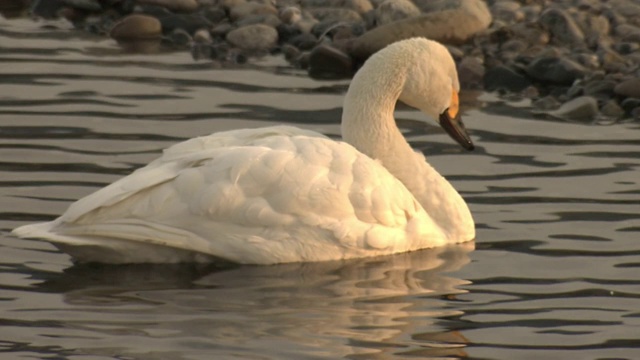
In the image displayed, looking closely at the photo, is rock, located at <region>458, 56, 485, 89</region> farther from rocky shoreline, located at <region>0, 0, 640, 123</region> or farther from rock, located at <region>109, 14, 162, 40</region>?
rock, located at <region>109, 14, 162, 40</region>

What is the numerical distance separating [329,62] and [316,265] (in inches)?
219

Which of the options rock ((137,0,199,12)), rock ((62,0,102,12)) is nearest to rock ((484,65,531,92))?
rock ((137,0,199,12))

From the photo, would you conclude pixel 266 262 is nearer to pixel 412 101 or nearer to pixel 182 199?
pixel 182 199

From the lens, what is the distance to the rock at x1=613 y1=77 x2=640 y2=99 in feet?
44.2

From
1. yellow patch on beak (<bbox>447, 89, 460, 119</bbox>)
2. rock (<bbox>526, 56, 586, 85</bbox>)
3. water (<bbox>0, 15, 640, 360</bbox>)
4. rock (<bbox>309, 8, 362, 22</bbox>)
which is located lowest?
water (<bbox>0, 15, 640, 360</bbox>)

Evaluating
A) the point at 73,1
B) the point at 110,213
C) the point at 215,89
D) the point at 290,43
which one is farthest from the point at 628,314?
the point at 73,1

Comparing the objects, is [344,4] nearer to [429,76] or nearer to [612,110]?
[612,110]

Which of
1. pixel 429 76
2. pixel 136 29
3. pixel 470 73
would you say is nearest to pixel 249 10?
pixel 136 29

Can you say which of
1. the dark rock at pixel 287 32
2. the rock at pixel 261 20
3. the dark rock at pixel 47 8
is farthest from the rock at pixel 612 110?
the dark rock at pixel 47 8

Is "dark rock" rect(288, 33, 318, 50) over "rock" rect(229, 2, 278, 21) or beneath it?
beneath

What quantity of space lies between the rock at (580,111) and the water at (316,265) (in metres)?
0.28

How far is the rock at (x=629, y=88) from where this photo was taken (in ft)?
44.2

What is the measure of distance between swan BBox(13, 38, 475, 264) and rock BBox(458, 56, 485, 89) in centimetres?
440

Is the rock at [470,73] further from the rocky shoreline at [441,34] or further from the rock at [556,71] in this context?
the rock at [556,71]
